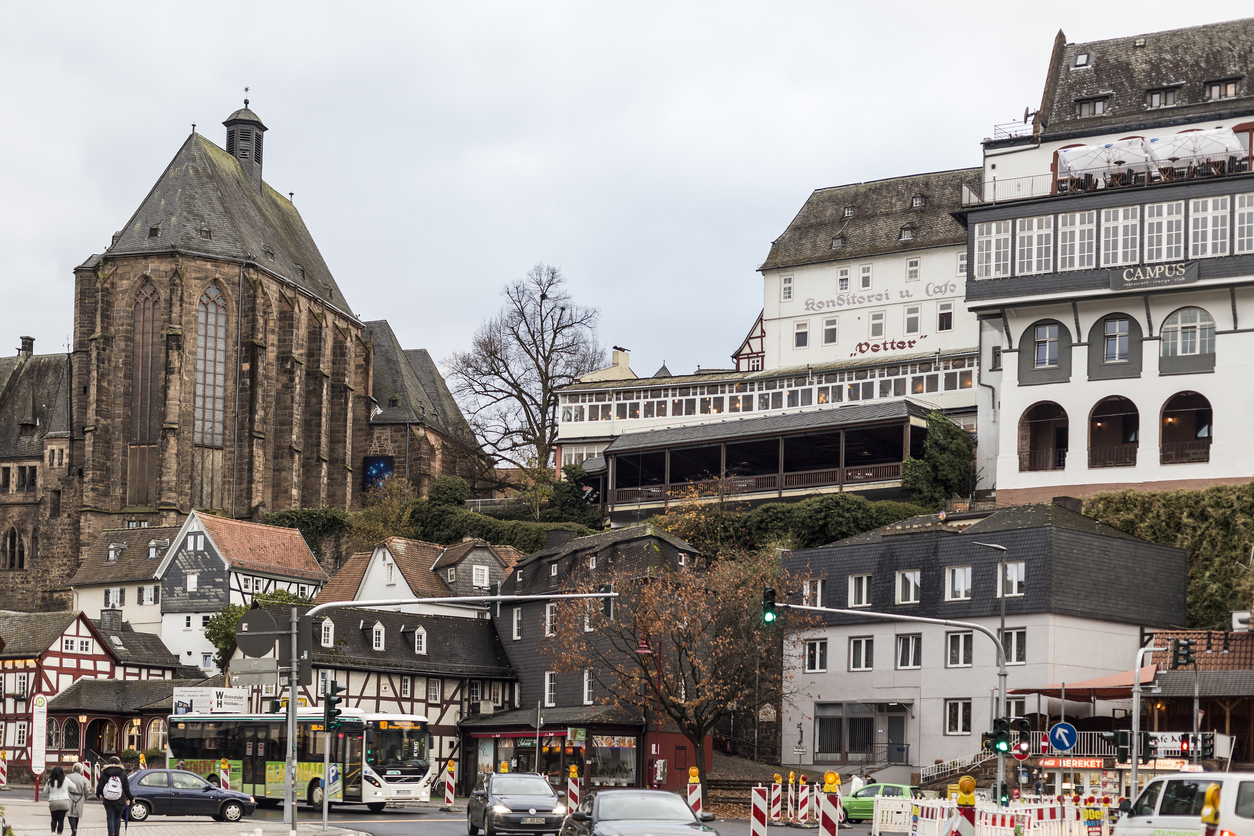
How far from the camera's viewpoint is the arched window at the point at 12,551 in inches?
4058

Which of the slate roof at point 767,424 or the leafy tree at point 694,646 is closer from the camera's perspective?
the leafy tree at point 694,646

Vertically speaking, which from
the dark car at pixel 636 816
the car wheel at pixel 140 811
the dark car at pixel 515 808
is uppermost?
the dark car at pixel 636 816

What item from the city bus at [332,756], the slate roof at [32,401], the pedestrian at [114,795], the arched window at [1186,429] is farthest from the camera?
the slate roof at [32,401]

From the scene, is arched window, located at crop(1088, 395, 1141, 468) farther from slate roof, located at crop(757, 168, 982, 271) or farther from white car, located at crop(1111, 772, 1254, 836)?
white car, located at crop(1111, 772, 1254, 836)

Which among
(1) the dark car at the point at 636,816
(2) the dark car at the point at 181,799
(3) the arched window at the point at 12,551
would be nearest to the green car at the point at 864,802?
(2) the dark car at the point at 181,799

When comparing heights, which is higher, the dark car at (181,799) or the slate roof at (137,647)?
the slate roof at (137,647)

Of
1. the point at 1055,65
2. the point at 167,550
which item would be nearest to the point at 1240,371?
the point at 1055,65

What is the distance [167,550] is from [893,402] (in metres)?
38.2

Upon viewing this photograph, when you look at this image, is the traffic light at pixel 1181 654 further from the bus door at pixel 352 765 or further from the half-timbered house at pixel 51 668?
the half-timbered house at pixel 51 668

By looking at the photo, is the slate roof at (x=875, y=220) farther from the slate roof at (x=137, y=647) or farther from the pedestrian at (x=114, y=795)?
the pedestrian at (x=114, y=795)

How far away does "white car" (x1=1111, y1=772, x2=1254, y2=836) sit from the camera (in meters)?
21.4

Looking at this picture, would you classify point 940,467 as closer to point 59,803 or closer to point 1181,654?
point 1181,654

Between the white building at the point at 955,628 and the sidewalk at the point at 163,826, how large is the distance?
2000cm

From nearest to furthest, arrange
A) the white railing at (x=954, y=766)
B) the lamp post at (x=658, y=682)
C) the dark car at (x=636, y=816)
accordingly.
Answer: the dark car at (x=636, y=816) < the lamp post at (x=658, y=682) < the white railing at (x=954, y=766)
